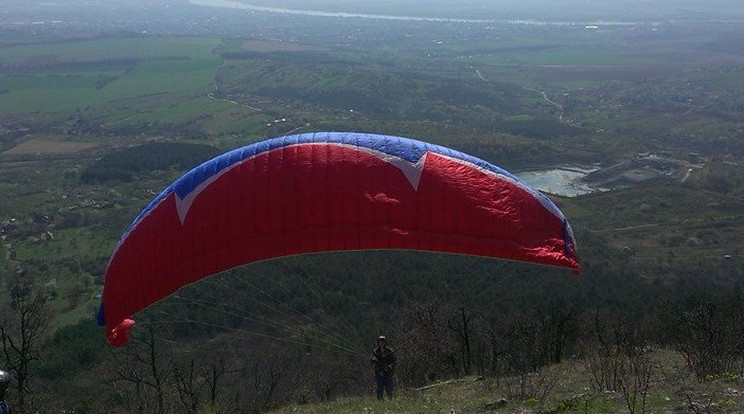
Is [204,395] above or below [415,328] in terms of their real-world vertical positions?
below

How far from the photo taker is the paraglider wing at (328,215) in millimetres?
10859

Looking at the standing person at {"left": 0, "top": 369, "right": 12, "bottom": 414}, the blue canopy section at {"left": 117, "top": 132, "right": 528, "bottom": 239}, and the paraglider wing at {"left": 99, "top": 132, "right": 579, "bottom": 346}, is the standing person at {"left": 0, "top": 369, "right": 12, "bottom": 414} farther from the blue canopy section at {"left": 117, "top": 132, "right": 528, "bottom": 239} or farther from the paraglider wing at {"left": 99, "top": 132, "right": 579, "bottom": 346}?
the blue canopy section at {"left": 117, "top": 132, "right": 528, "bottom": 239}

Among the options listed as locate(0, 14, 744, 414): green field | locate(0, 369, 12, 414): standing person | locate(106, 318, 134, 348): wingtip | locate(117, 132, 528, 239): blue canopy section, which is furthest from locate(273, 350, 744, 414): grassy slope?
locate(0, 369, 12, 414): standing person

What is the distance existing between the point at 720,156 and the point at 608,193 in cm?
2004

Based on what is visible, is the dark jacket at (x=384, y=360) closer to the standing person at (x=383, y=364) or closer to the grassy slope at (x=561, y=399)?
the standing person at (x=383, y=364)

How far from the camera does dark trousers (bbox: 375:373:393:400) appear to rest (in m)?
12.1

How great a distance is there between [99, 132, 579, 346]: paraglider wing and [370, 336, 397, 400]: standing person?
1902mm

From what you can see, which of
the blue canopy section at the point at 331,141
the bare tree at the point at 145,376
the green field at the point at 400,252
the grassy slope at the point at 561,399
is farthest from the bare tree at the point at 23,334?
the grassy slope at the point at 561,399

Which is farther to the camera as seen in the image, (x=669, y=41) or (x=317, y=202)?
(x=669, y=41)

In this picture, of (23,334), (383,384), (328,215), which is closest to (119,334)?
(328,215)

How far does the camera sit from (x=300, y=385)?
21.3 meters

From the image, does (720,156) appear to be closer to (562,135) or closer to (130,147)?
(562,135)

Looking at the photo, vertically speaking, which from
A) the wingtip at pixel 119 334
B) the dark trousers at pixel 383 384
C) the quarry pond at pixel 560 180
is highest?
Answer: the wingtip at pixel 119 334

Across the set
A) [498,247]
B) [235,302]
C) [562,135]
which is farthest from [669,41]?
[498,247]
